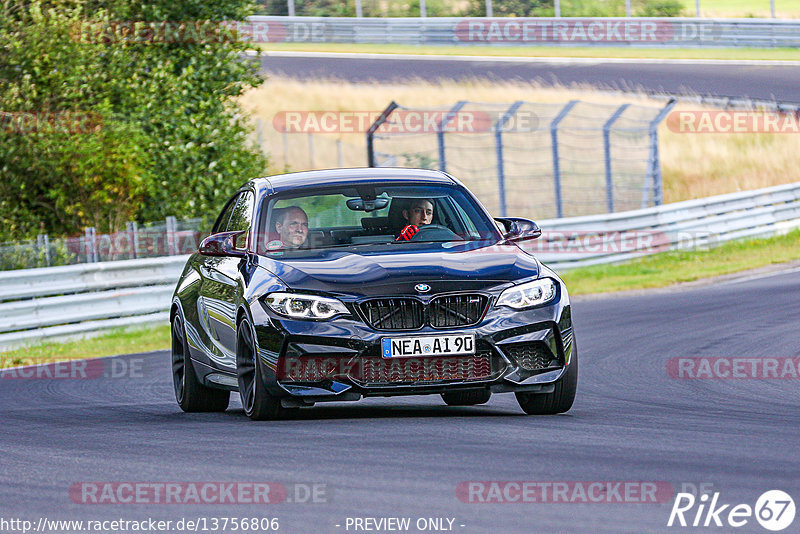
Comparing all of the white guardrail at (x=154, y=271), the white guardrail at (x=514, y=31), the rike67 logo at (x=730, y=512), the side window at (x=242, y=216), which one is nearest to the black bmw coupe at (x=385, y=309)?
the side window at (x=242, y=216)

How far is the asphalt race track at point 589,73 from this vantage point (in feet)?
125

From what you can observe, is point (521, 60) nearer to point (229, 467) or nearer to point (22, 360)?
point (22, 360)

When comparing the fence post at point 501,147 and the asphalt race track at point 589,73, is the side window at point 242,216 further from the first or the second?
the asphalt race track at point 589,73

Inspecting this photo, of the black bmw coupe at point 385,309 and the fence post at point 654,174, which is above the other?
the black bmw coupe at point 385,309

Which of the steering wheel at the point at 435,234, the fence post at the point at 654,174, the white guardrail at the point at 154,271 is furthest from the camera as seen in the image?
the fence post at the point at 654,174

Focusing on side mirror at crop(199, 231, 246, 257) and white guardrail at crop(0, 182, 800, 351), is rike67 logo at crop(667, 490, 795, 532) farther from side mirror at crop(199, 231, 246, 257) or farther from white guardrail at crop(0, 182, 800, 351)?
white guardrail at crop(0, 182, 800, 351)

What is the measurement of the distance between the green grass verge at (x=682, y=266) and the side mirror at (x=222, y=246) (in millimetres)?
11714

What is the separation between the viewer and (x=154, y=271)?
63.7 feet

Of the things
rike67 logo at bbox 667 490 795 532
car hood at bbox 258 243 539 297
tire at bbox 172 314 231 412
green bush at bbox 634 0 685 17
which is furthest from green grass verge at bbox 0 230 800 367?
green bush at bbox 634 0 685 17

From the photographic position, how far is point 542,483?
6.15 meters

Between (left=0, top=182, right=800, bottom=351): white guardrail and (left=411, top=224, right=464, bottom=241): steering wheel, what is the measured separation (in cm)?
947

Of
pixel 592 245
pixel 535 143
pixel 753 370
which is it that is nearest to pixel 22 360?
pixel 753 370

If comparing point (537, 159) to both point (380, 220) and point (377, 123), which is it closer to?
point (377, 123)

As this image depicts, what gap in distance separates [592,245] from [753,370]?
41.5 ft
